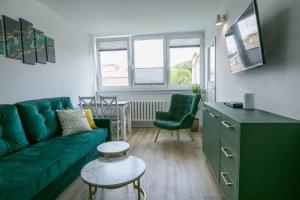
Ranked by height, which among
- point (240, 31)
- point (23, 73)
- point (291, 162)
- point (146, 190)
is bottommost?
point (146, 190)

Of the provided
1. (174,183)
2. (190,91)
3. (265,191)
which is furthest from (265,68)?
(190,91)

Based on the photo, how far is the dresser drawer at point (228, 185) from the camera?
1354mm

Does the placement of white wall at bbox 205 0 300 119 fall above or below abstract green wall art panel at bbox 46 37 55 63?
below

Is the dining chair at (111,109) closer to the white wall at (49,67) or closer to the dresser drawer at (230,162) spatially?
the white wall at (49,67)

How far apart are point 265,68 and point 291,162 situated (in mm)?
896

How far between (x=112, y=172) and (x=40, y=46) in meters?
2.29

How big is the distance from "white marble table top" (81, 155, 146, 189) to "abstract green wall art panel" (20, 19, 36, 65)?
1.81m

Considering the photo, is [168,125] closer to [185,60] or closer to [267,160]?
[185,60]

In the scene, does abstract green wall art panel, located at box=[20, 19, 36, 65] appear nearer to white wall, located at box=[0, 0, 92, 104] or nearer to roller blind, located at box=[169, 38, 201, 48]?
white wall, located at box=[0, 0, 92, 104]

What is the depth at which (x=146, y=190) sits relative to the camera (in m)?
1.93

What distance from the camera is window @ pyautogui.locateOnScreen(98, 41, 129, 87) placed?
4801 millimetres

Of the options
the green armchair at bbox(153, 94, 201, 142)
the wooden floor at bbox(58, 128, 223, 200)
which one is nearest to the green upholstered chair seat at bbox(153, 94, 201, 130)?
the green armchair at bbox(153, 94, 201, 142)

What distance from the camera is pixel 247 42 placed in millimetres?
1747

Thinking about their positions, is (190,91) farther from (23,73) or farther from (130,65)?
(23,73)
